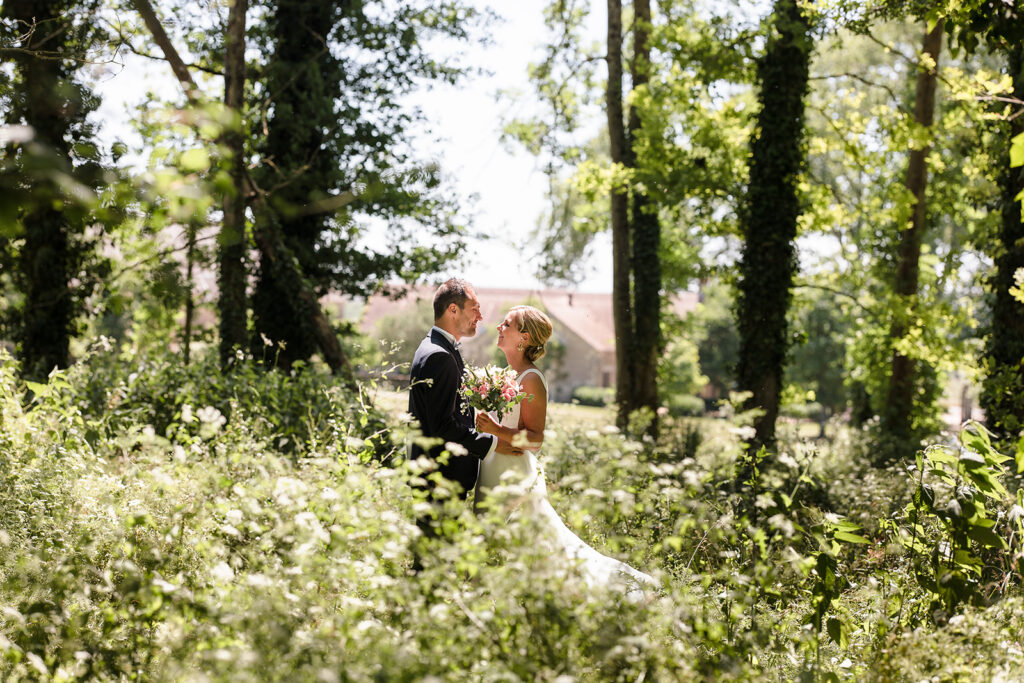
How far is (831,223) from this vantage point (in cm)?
1582

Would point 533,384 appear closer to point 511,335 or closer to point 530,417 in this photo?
point 530,417

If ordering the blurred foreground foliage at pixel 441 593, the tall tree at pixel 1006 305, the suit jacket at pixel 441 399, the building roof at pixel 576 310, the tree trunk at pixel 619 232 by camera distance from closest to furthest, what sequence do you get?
the blurred foreground foliage at pixel 441 593 < the suit jacket at pixel 441 399 < the tall tree at pixel 1006 305 < the tree trunk at pixel 619 232 < the building roof at pixel 576 310

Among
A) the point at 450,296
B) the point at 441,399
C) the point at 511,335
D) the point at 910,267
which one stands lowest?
the point at 441,399

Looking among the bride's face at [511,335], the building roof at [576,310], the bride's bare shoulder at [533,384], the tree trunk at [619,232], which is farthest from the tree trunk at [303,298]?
the building roof at [576,310]

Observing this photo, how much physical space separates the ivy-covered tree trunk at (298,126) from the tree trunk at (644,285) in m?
6.41

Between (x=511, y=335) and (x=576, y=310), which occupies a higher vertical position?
(x=511, y=335)

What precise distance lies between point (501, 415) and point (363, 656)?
7.92 ft

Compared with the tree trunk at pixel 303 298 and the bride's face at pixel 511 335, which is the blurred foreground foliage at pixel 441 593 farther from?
the tree trunk at pixel 303 298

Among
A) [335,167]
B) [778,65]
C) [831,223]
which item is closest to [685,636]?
[778,65]

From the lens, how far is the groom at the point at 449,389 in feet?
15.7

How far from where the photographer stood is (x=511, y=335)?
538 cm

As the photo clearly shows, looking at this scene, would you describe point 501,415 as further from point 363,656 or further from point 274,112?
point 274,112

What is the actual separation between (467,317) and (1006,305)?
10.1 m

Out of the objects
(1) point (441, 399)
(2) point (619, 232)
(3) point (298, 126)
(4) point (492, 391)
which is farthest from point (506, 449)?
(3) point (298, 126)
